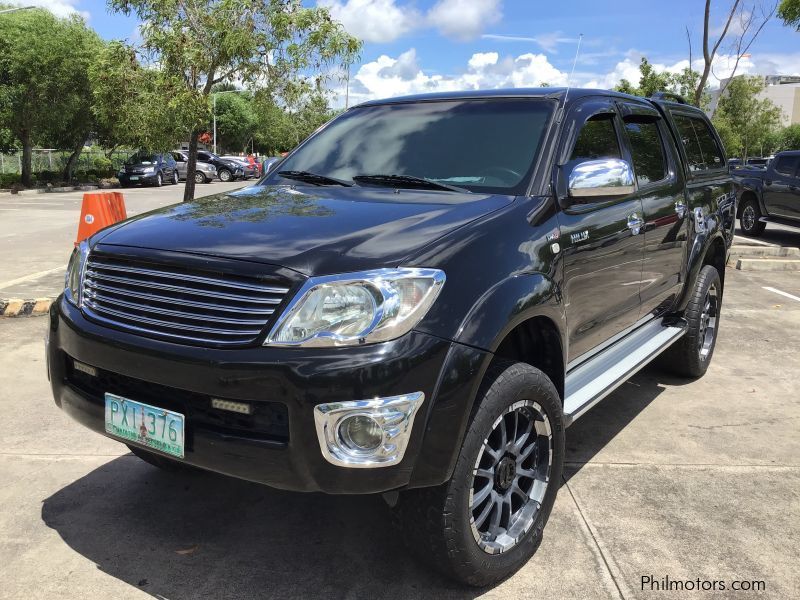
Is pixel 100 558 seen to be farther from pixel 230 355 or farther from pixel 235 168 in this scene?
pixel 235 168

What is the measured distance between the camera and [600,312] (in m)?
3.48

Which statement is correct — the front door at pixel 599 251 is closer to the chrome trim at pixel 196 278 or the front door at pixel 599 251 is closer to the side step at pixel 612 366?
the side step at pixel 612 366

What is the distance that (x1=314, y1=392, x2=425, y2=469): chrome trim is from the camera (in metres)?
2.15

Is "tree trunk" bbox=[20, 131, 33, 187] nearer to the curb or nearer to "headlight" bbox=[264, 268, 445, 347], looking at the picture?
the curb

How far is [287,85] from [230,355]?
25.3 ft

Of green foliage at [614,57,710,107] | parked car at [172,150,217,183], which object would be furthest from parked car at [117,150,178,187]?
green foliage at [614,57,710,107]

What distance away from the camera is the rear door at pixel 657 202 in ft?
13.1

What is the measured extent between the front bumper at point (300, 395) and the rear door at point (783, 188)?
42.3ft

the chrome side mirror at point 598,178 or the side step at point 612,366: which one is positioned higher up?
the chrome side mirror at point 598,178

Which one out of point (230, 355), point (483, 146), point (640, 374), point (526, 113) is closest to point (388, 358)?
point (230, 355)

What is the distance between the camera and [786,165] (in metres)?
13.2

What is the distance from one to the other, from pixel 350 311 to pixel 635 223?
2.12 meters

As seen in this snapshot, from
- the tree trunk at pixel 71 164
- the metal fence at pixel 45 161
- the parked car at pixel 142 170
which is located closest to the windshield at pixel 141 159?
the parked car at pixel 142 170

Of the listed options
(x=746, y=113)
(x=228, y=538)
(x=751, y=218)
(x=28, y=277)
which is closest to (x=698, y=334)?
(x=228, y=538)
